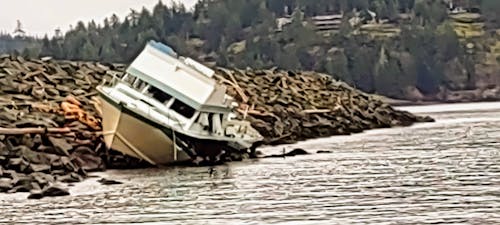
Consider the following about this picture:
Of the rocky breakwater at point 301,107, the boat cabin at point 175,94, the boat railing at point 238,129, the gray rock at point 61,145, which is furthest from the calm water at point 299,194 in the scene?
the rocky breakwater at point 301,107

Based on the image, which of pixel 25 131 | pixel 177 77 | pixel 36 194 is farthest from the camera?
pixel 177 77

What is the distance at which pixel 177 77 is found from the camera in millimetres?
38094

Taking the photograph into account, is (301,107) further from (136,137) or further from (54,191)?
(54,191)

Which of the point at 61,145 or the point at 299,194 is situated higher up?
the point at 61,145

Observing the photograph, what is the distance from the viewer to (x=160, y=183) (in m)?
32.1

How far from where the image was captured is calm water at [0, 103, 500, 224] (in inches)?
946

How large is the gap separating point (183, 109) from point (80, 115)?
4.18m

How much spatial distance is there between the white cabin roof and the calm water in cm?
235

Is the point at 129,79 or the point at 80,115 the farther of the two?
the point at 80,115

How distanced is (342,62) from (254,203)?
14223 centimetres

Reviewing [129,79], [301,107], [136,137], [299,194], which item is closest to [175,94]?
[136,137]

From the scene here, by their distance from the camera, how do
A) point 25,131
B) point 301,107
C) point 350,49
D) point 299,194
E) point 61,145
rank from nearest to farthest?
point 299,194, point 25,131, point 61,145, point 301,107, point 350,49

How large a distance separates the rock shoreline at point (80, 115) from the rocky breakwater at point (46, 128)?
29 mm

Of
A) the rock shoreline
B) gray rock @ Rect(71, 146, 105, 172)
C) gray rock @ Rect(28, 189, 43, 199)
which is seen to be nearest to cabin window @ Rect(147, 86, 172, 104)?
the rock shoreline
